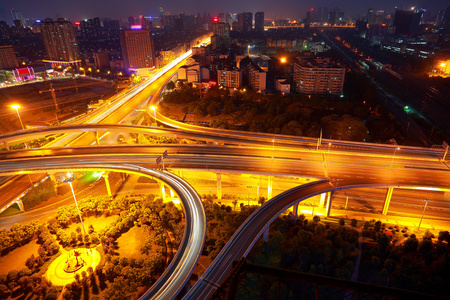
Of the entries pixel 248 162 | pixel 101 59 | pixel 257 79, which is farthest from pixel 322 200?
pixel 101 59

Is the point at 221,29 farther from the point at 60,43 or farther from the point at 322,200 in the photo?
the point at 322,200

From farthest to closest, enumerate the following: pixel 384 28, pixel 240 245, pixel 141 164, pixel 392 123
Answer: pixel 384 28 → pixel 392 123 → pixel 141 164 → pixel 240 245

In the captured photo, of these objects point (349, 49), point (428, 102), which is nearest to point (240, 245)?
point (428, 102)

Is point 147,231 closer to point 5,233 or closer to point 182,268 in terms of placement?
point 182,268

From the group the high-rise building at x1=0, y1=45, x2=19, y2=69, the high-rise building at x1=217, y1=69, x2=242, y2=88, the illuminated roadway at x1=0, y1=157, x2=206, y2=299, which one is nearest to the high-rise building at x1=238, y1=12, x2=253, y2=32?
the high-rise building at x1=0, y1=45, x2=19, y2=69

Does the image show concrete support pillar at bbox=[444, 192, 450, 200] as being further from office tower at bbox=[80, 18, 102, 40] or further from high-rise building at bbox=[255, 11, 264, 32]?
high-rise building at bbox=[255, 11, 264, 32]

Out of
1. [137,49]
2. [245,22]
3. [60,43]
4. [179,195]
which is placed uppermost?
[245,22]

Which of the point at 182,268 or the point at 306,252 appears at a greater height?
the point at 182,268
